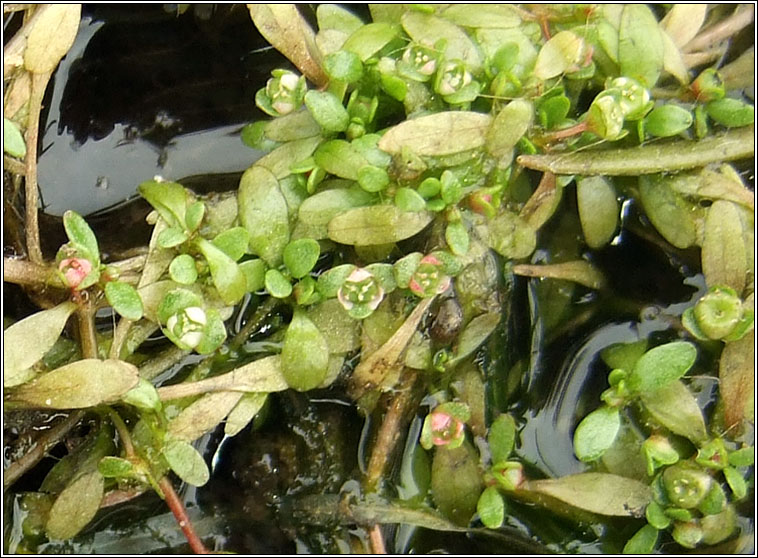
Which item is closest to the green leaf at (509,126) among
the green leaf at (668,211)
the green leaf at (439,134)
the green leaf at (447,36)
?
the green leaf at (439,134)

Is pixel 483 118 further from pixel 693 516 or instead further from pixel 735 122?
pixel 693 516

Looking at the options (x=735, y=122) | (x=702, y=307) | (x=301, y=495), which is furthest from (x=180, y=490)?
(x=735, y=122)

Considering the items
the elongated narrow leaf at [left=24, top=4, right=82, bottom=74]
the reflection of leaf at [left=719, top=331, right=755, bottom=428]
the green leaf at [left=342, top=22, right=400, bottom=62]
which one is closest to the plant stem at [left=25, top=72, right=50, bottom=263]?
the elongated narrow leaf at [left=24, top=4, right=82, bottom=74]

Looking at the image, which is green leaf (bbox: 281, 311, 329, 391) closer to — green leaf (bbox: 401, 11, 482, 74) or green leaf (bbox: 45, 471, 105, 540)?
green leaf (bbox: 45, 471, 105, 540)

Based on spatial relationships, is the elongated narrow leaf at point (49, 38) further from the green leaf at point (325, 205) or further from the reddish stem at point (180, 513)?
the reddish stem at point (180, 513)

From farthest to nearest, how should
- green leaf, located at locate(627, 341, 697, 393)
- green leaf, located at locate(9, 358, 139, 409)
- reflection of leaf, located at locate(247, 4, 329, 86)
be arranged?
reflection of leaf, located at locate(247, 4, 329, 86)
green leaf, located at locate(627, 341, 697, 393)
green leaf, located at locate(9, 358, 139, 409)

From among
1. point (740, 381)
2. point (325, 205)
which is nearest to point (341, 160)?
point (325, 205)

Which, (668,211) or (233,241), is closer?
(233,241)

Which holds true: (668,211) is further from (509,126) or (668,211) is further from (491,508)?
(491,508)
